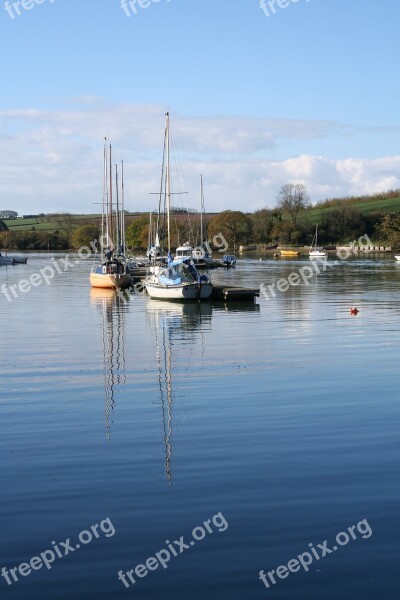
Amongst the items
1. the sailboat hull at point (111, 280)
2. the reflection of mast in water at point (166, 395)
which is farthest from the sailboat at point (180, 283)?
the reflection of mast in water at point (166, 395)

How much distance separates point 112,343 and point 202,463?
17.9 m

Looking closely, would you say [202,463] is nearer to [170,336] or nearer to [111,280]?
[170,336]

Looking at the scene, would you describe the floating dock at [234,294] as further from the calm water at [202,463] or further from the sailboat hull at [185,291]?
the calm water at [202,463]

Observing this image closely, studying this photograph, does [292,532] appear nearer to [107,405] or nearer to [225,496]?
[225,496]

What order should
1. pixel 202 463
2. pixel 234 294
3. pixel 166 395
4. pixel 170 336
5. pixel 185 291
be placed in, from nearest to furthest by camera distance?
pixel 202 463
pixel 166 395
pixel 170 336
pixel 185 291
pixel 234 294

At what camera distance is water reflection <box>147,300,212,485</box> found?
1914cm

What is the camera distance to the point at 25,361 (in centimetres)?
2728

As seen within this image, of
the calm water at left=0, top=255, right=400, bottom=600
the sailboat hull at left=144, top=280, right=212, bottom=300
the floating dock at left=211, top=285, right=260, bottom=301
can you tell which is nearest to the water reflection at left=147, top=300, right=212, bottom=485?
the calm water at left=0, top=255, right=400, bottom=600

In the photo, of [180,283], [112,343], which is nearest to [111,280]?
[180,283]

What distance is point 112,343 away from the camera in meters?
32.5

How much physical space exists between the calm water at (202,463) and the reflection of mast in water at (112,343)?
0.11m

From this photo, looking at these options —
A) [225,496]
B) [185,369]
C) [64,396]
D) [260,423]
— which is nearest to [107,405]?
[64,396]

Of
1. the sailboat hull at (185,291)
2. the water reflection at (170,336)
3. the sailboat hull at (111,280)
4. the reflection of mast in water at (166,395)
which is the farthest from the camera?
the sailboat hull at (111,280)

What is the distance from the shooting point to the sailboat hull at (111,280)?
208ft
